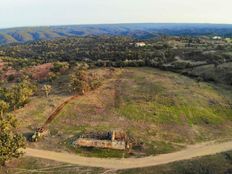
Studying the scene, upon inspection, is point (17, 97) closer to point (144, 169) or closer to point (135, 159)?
point (135, 159)

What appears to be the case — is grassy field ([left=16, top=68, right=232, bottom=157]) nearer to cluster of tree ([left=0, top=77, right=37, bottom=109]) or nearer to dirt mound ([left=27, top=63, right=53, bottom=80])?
cluster of tree ([left=0, top=77, right=37, bottom=109])

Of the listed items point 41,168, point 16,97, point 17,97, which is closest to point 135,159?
point 41,168

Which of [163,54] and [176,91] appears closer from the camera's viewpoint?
[176,91]

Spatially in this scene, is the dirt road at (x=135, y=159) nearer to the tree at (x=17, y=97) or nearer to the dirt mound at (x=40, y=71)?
the tree at (x=17, y=97)

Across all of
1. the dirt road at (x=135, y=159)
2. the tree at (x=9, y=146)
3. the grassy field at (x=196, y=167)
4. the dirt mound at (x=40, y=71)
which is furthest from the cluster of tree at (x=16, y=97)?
the grassy field at (x=196, y=167)

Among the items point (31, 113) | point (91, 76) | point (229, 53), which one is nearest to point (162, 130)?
point (31, 113)

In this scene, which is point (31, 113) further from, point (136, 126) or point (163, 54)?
point (163, 54)

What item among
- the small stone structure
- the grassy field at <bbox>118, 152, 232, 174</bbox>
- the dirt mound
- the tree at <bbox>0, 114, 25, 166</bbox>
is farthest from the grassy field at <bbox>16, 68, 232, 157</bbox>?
the dirt mound
